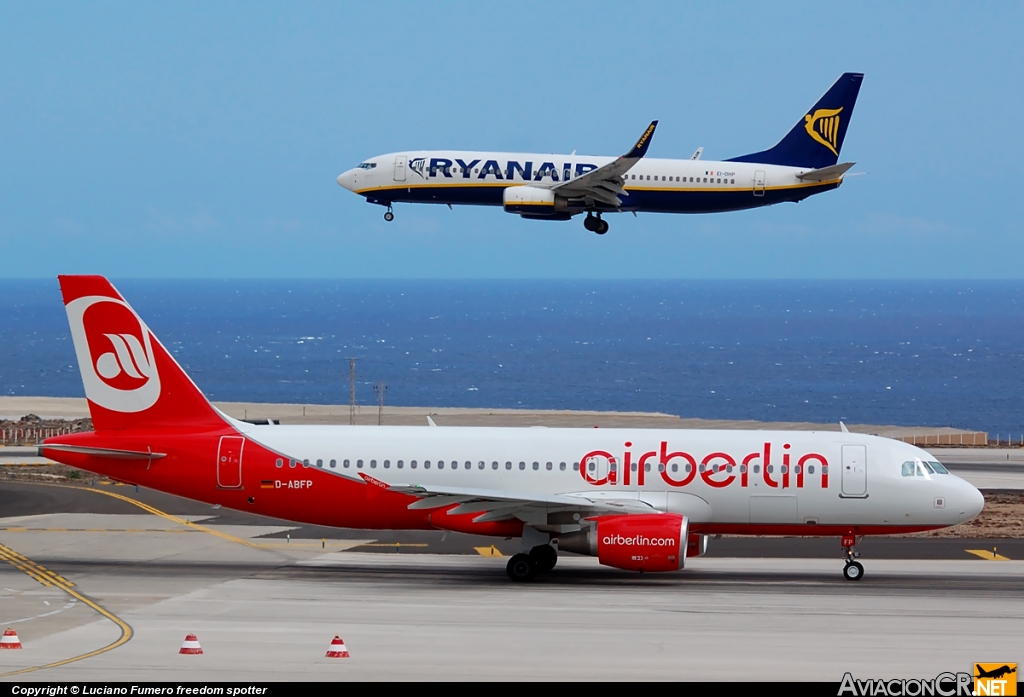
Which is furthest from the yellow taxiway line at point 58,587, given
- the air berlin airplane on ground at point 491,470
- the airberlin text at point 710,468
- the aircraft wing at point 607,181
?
the aircraft wing at point 607,181

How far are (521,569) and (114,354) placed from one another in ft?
36.7

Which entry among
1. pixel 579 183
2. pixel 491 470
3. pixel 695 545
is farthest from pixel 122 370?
pixel 579 183

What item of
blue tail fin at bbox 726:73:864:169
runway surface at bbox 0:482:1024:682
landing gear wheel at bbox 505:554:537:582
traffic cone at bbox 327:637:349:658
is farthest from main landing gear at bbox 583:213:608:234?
traffic cone at bbox 327:637:349:658

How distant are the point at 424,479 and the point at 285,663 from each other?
10608 millimetres

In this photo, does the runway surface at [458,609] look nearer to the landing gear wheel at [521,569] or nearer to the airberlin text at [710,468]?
the landing gear wheel at [521,569]

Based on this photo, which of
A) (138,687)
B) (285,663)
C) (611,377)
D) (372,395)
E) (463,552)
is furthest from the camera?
(611,377)

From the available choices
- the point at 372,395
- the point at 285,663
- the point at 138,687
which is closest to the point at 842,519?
the point at 285,663

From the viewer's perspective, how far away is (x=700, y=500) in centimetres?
3081

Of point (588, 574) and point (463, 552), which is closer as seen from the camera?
point (588, 574)

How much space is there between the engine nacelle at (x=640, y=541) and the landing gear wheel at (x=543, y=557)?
1294 millimetres

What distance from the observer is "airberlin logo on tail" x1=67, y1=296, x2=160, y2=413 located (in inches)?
1247

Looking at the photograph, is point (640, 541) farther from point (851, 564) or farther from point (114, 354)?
point (114, 354)

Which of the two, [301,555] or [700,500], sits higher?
[700,500]

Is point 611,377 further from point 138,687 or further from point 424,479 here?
point 138,687
